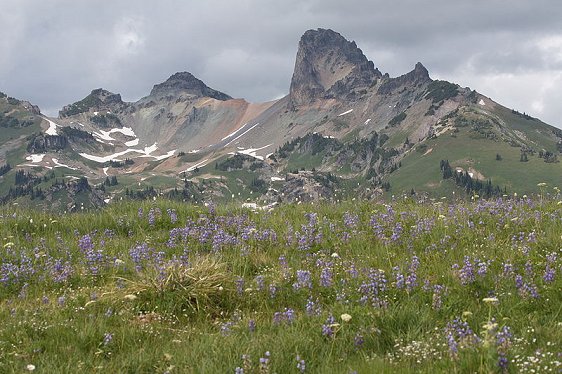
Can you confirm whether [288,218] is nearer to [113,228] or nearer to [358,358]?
[113,228]

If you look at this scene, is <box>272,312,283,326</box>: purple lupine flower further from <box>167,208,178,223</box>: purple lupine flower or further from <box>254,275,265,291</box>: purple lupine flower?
<box>167,208,178,223</box>: purple lupine flower

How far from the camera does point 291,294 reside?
7.12 metres

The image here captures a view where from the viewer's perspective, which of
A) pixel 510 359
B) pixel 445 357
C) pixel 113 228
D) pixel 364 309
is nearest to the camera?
pixel 510 359

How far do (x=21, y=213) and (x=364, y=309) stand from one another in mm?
9845

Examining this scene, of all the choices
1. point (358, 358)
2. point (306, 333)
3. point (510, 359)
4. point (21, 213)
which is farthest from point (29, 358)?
point (21, 213)

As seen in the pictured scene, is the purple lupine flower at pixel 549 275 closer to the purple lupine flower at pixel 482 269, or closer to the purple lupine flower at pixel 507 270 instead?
the purple lupine flower at pixel 507 270

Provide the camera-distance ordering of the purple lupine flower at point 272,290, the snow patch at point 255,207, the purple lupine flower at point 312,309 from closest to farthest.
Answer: the purple lupine flower at point 312,309 < the purple lupine flower at point 272,290 < the snow patch at point 255,207

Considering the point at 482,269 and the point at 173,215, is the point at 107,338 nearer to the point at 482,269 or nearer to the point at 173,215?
the point at 482,269

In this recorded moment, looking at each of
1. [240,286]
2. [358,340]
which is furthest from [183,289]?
[358,340]

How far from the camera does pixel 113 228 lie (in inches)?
455

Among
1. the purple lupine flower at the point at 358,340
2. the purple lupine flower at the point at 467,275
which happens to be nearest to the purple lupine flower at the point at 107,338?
the purple lupine flower at the point at 358,340

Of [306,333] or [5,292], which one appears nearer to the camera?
[306,333]

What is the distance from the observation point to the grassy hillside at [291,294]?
4977 mm

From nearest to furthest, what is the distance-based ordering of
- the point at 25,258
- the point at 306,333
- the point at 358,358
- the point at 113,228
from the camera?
the point at 358,358 < the point at 306,333 < the point at 25,258 < the point at 113,228
